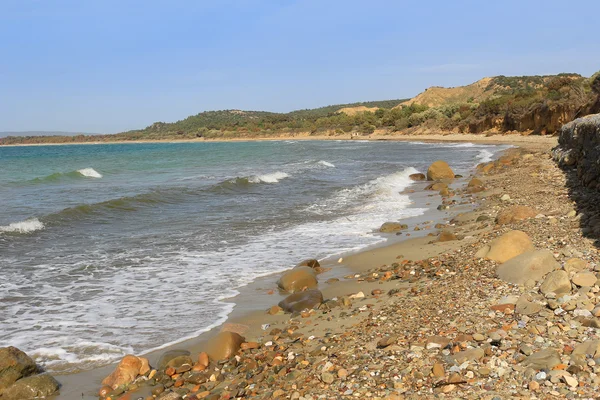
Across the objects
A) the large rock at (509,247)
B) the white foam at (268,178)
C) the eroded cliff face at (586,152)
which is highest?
the eroded cliff face at (586,152)

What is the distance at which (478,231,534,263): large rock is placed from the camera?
6652mm

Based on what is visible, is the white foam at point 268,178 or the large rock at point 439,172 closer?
the large rock at point 439,172

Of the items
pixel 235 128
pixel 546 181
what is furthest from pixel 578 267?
pixel 235 128

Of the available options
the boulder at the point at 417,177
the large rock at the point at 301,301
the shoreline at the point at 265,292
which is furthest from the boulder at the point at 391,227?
the boulder at the point at 417,177

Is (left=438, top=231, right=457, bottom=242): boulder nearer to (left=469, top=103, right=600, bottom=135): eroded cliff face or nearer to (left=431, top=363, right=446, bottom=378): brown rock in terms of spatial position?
(left=431, top=363, right=446, bottom=378): brown rock

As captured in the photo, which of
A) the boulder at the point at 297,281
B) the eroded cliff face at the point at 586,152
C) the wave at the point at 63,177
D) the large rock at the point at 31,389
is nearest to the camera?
the large rock at the point at 31,389

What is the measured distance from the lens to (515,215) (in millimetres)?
9031

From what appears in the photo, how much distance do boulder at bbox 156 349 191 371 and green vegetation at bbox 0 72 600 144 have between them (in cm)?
3213

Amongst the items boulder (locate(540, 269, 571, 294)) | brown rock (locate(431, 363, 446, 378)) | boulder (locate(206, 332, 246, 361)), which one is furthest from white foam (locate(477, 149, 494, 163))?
brown rock (locate(431, 363, 446, 378))

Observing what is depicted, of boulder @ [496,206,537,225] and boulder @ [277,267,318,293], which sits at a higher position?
boulder @ [496,206,537,225]

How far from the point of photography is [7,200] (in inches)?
768

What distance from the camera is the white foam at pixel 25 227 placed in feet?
41.5

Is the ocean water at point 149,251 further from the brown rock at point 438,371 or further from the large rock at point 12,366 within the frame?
the brown rock at point 438,371

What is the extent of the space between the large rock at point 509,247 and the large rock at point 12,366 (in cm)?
574
